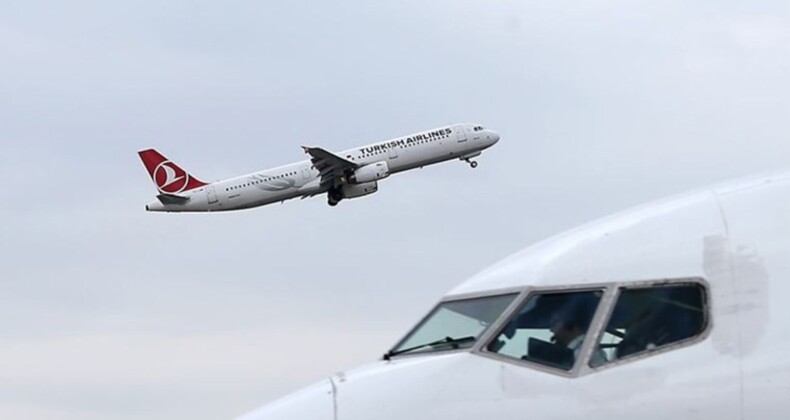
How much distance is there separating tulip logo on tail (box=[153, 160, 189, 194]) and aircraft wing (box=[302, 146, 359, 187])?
1197cm

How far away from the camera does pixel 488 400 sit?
7.82 m

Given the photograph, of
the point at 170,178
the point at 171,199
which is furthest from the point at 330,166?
the point at 170,178

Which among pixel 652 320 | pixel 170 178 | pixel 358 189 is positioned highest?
pixel 170 178

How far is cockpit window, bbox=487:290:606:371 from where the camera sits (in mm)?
7809

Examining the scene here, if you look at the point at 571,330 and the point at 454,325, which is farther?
the point at 454,325

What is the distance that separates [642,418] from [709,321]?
531 mm

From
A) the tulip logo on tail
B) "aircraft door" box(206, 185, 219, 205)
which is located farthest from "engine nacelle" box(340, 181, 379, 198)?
the tulip logo on tail

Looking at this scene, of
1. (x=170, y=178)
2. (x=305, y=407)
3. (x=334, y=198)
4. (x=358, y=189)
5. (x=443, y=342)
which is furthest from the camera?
(x=170, y=178)

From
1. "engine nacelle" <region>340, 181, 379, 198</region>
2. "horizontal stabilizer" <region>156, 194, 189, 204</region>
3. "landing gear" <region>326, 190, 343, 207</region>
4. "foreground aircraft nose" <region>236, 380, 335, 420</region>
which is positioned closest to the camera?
"foreground aircraft nose" <region>236, 380, 335, 420</region>

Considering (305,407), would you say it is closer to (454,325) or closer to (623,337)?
(454,325)

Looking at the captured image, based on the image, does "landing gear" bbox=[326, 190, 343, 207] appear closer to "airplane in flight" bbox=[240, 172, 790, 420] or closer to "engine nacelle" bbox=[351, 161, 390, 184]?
"engine nacelle" bbox=[351, 161, 390, 184]

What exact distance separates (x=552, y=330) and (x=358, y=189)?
9434 centimetres

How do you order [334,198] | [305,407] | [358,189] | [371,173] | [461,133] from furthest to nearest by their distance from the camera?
[334,198], [358,189], [371,173], [461,133], [305,407]

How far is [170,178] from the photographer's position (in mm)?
114438
